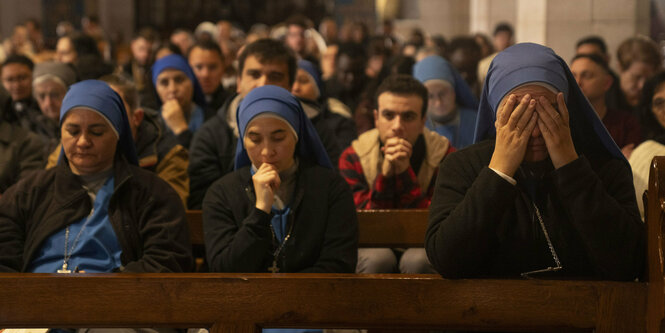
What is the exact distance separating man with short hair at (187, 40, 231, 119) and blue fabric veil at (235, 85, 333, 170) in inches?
126

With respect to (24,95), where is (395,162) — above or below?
below

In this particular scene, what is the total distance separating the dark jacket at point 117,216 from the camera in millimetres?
3611

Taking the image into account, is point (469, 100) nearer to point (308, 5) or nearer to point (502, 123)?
point (502, 123)

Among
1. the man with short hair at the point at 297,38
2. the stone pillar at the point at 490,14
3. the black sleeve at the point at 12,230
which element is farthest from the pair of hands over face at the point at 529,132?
the stone pillar at the point at 490,14

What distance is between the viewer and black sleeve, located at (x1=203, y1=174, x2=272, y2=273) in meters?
3.49

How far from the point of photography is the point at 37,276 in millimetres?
2658

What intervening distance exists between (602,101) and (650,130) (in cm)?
101

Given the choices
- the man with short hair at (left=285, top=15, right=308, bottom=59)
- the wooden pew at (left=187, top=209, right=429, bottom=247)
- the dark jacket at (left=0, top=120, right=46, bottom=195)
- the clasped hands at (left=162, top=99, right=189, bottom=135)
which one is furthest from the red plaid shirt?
the man with short hair at (left=285, top=15, right=308, bottom=59)

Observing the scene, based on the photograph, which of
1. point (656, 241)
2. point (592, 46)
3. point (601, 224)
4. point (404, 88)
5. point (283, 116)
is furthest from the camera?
point (592, 46)

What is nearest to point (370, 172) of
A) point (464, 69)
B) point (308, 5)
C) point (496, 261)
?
point (496, 261)

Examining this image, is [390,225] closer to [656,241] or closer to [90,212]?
[90,212]

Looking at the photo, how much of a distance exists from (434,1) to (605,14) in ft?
38.8

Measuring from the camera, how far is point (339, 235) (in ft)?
12.1

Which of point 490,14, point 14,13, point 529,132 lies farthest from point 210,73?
point 14,13
